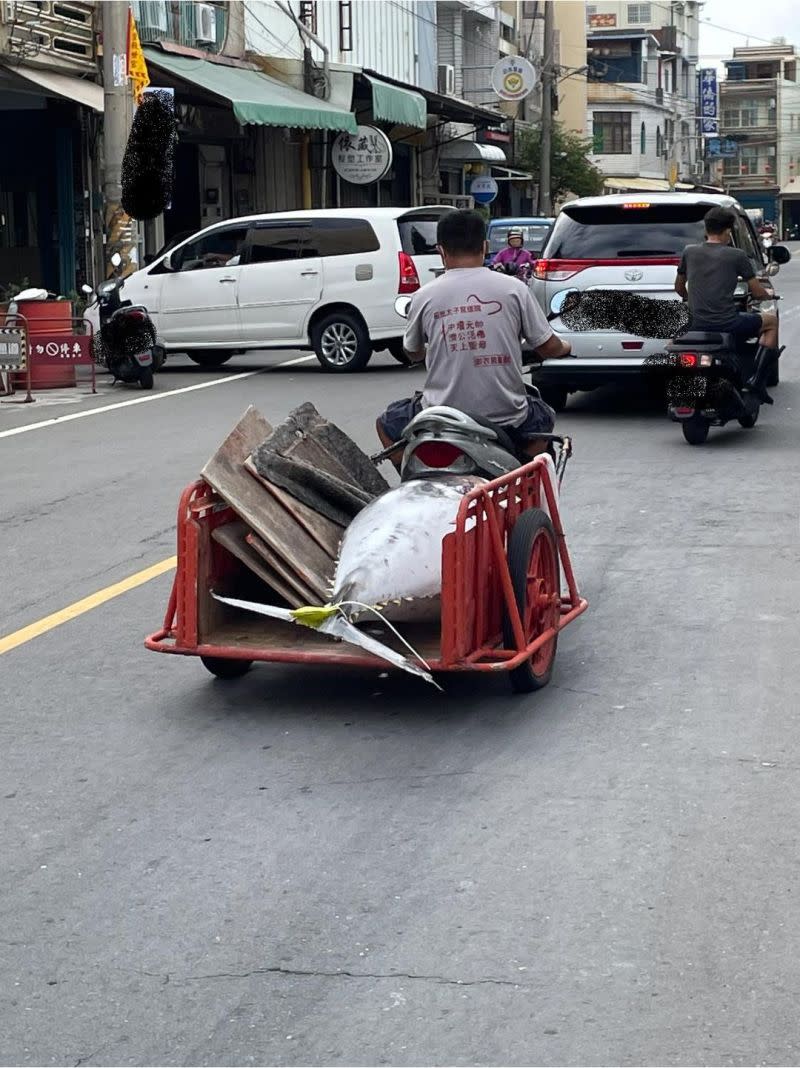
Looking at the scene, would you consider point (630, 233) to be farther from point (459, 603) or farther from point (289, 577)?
point (459, 603)

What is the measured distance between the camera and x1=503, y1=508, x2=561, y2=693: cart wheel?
641cm

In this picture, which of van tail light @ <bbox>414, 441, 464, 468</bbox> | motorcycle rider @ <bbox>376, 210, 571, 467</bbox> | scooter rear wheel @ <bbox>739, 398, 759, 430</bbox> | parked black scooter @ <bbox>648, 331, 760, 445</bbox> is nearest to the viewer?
van tail light @ <bbox>414, 441, 464, 468</bbox>

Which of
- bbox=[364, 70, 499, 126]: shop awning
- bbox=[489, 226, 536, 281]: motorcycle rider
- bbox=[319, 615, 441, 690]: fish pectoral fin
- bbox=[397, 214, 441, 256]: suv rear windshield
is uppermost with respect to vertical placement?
bbox=[364, 70, 499, 126]: shop awning

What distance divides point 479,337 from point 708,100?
101 m

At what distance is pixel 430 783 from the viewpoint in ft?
18.4

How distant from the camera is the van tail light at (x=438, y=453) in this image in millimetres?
6855

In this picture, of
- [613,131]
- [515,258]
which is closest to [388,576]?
[515,258]

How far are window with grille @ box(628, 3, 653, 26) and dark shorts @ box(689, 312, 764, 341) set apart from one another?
95687 mm

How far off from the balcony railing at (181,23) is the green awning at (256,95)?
456mm

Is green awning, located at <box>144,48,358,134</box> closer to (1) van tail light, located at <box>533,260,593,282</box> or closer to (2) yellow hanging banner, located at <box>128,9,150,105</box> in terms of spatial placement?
(2) yellow hanging banner, located at <box>128,9,150,105</box>

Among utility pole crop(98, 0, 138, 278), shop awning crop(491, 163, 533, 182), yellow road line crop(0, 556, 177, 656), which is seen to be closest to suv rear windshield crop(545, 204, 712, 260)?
yellow road line crop(0, 556, 177, 656)

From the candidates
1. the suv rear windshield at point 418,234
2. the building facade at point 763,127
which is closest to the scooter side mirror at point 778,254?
the suv rear windshield at point 418,234

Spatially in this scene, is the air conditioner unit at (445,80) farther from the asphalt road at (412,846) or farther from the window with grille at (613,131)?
the window with grille at (613,131)

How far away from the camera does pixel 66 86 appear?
23594mm
